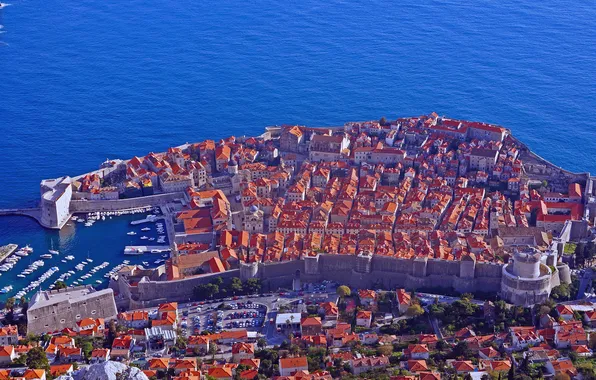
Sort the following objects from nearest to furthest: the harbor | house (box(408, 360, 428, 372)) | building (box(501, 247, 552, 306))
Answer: house (box(408, 360, 428, 372)) < building (box(501, 247, 552, 306)) < the harbor

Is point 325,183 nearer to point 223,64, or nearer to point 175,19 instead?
point 223,64

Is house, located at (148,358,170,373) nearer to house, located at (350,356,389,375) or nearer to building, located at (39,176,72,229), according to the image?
house, located at (350,356,389,375)

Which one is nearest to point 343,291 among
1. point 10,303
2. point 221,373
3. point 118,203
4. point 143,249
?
point 221,373

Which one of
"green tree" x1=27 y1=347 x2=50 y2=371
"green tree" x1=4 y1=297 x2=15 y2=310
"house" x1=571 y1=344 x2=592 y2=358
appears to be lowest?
"green tree" x1=4 y1=297 x2=15 y2=310

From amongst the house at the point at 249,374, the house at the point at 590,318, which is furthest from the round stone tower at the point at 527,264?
the house at the point at 249,374

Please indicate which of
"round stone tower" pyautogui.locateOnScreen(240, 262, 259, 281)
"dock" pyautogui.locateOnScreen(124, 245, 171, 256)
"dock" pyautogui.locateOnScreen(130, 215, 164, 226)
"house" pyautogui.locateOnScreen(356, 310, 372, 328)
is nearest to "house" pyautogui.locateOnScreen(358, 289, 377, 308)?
"house" pyautogui.locateOnScreen(356, 310, 372, 328)

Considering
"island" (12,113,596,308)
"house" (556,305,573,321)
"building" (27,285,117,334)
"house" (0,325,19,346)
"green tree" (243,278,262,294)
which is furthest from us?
"island" (12,113,596,308)

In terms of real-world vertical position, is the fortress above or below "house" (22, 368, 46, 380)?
above
